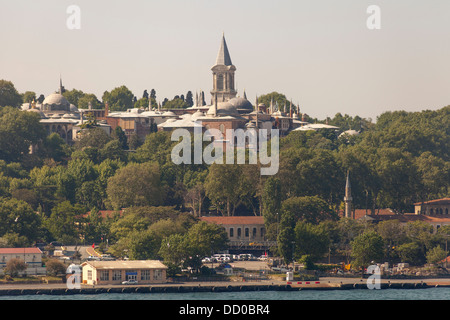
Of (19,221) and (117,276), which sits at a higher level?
(19,221)

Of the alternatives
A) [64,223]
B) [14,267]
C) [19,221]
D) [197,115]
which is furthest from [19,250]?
[197,115]

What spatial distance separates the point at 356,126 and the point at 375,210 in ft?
185

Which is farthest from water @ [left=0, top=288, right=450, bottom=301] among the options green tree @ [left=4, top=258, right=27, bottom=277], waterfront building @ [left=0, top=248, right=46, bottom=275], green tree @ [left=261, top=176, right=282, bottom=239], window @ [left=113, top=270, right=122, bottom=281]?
green tree @ [left=261, top=176, right=282, bottom=239]

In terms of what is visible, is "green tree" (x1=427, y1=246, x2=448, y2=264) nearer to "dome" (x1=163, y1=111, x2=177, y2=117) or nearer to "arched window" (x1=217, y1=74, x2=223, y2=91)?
"dome" (x1=163, y1=111, x2=177, y2=117)

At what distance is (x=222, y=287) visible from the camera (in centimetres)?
8112

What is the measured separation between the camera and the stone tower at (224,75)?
143m

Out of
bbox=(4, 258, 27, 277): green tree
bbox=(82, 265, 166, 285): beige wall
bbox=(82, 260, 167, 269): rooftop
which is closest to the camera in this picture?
bbox=(82, 265, 166, 285): beige wall

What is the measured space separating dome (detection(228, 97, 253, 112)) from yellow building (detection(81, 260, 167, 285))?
53961mm

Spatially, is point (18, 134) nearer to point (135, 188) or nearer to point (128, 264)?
point (135, 188)

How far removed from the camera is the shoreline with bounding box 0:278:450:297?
259ft

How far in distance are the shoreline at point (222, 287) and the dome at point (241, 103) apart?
5120 cm

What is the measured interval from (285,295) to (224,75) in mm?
65084

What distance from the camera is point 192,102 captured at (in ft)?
531

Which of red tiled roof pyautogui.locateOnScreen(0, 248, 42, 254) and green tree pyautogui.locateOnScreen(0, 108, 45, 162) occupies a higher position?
green tree pyautogui.locateOnScreen(0, 108, 45, 162)
